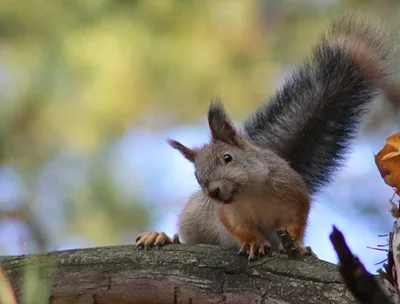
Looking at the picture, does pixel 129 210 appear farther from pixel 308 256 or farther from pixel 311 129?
pixel 308 256

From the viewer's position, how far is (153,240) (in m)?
1.51

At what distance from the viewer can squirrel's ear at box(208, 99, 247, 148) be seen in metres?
1.70

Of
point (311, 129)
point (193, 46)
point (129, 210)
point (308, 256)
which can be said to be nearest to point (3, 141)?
point (129, 210)

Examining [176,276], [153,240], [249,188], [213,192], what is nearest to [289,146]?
[249,188]

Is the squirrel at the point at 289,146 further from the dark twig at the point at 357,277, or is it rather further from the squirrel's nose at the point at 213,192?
the dark twig at the point at 357,277

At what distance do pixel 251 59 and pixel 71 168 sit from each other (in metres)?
0.75

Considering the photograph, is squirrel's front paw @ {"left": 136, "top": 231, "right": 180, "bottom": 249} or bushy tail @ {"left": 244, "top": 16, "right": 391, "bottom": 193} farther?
bushy tail @ {"left": 244, "top": 16, "right": 391, "bottom": 193}

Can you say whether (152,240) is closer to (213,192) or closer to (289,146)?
(213,192)

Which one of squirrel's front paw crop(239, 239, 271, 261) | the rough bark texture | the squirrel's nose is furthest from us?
the squirrel's nose

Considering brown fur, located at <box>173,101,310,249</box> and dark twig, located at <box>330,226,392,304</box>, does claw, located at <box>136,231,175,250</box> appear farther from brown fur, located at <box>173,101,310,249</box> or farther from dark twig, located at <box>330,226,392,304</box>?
dark twig, located at <box>330,226,392,304</box>

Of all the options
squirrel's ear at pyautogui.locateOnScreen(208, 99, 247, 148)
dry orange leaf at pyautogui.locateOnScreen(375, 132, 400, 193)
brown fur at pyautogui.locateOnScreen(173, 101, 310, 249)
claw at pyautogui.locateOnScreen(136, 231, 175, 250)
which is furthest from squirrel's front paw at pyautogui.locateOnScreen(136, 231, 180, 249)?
dry orange leaf at pyautogui.locateOnScreen(375, 132, 400, 193)

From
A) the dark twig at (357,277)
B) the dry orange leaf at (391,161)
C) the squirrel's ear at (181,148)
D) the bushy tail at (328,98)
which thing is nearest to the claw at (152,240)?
the squirrel's ear at (181,148)

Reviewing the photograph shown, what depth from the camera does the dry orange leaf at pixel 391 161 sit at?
1020 millimetres

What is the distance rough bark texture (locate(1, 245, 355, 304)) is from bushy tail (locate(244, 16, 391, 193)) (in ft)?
1.63
